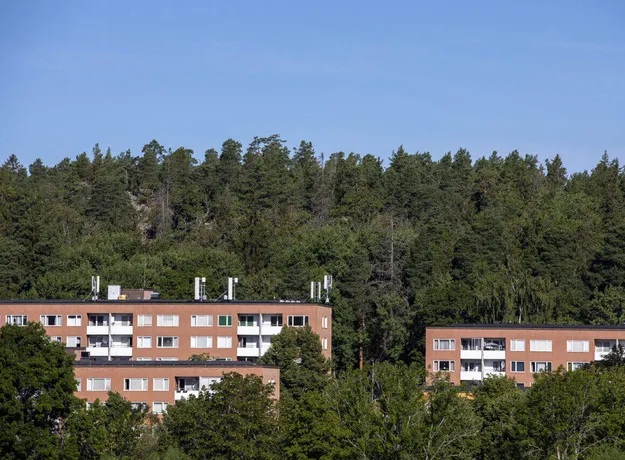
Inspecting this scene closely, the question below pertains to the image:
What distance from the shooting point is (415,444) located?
264 ft

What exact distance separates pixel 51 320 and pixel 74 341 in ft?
10.9

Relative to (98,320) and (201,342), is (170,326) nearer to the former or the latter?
(201,342)

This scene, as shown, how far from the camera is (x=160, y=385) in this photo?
363 ft

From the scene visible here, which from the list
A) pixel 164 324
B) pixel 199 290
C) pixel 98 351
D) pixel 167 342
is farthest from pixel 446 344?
pixel 98 351

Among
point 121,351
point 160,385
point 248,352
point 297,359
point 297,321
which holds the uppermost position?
point 297,321

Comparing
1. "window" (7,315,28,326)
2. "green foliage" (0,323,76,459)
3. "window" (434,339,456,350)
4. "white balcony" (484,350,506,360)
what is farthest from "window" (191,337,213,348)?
"green foliage" (0,323,76,459)

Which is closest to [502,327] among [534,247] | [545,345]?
[545,345]

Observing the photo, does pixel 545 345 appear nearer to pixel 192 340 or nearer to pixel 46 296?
pixel 192 340

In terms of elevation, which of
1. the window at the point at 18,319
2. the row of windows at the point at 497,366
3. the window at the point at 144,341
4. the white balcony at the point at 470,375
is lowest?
the white balcony at the point at 470,375

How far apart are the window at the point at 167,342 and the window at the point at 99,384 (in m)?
23.3

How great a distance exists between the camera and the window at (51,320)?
442 ft

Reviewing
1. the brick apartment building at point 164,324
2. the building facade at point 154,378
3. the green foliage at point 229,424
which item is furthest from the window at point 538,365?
the green foliage at point 229,424

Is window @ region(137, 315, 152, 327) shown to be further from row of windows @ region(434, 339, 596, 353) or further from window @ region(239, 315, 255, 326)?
row of windows @ region(434, 339, 596, 353)

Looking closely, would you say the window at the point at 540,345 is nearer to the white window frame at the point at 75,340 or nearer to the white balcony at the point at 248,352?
the white balcony at the point at 248,352
